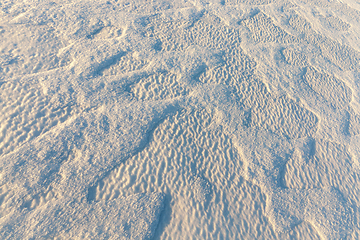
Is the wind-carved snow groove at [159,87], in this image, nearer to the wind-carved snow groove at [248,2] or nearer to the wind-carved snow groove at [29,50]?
the wind-carved snow groove at [29,50]

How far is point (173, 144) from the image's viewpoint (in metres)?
2.09

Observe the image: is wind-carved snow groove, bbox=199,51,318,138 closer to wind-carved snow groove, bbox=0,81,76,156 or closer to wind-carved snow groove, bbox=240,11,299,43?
wind-carved snow groove, bbox=240,11,299,43

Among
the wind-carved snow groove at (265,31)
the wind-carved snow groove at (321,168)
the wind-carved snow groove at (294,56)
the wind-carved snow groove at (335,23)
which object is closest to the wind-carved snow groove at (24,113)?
the wind-carved snow groove at (321,168)

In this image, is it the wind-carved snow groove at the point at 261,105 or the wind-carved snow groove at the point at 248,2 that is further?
the wind-carved snow groove at the point at 248,2

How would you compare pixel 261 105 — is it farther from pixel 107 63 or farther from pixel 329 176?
pixel 107 63

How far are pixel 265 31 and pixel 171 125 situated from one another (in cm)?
183

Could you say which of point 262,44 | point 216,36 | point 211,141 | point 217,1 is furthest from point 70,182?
point 217,1

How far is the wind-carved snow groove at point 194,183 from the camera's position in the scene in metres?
1.83

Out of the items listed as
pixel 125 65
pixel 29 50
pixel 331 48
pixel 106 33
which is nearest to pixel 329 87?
pixel 331 48

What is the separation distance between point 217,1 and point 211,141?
2.11m

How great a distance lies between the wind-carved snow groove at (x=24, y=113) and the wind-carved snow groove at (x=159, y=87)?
2.04ft

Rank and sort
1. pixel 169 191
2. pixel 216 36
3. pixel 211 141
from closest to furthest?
pixel 169 191
pixel 211 141
pixel 216 36

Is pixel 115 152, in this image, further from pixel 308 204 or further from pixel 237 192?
pixel 308 204

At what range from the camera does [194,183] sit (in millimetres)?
1945
